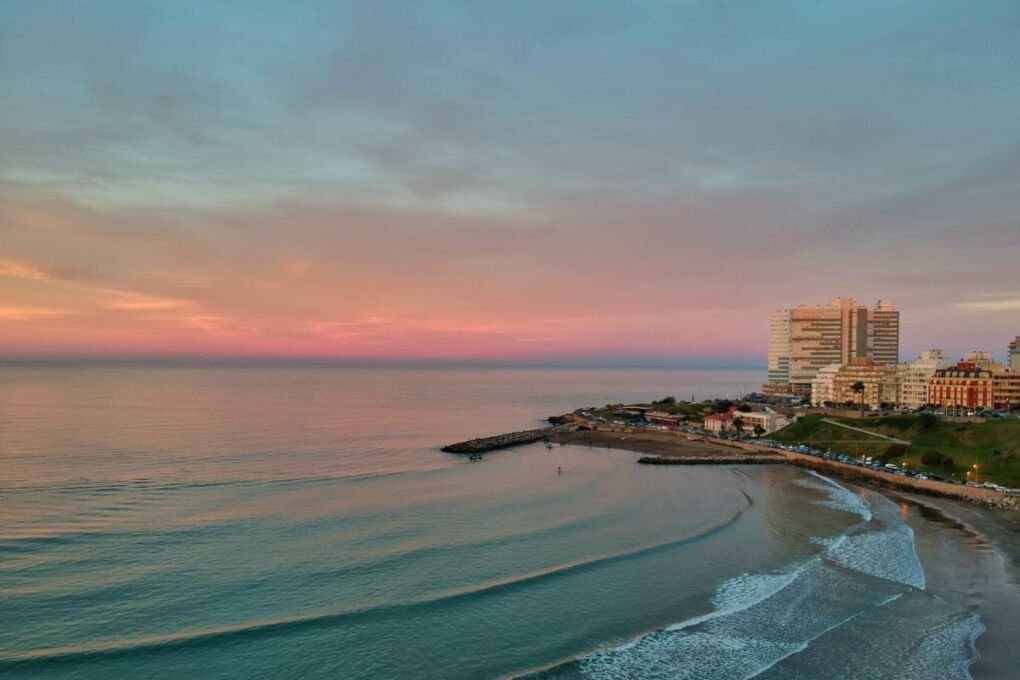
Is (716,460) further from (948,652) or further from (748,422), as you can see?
(948,652)

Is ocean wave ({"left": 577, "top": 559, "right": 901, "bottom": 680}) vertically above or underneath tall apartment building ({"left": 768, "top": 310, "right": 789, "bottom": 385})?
underneath

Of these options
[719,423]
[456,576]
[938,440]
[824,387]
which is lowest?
[456,576]

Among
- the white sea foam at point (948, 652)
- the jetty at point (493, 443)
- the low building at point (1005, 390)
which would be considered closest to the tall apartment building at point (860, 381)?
the low building at point (1005, 390)

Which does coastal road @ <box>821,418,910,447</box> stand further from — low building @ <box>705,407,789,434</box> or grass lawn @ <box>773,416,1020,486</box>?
low building @ <box>705,407,789,434</box>

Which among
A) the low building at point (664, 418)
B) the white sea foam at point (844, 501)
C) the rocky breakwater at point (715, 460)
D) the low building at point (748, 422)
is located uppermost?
the low building at point (748, 422)

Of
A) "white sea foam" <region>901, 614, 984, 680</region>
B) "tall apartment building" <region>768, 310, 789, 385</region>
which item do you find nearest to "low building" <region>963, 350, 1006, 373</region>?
"tall apartment building" <region>768, 310, 789, 385</region>

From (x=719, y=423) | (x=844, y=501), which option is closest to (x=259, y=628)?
(x=844, y=501)

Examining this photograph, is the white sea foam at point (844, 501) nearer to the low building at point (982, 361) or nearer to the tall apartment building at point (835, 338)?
the low building at point (982, 361)
